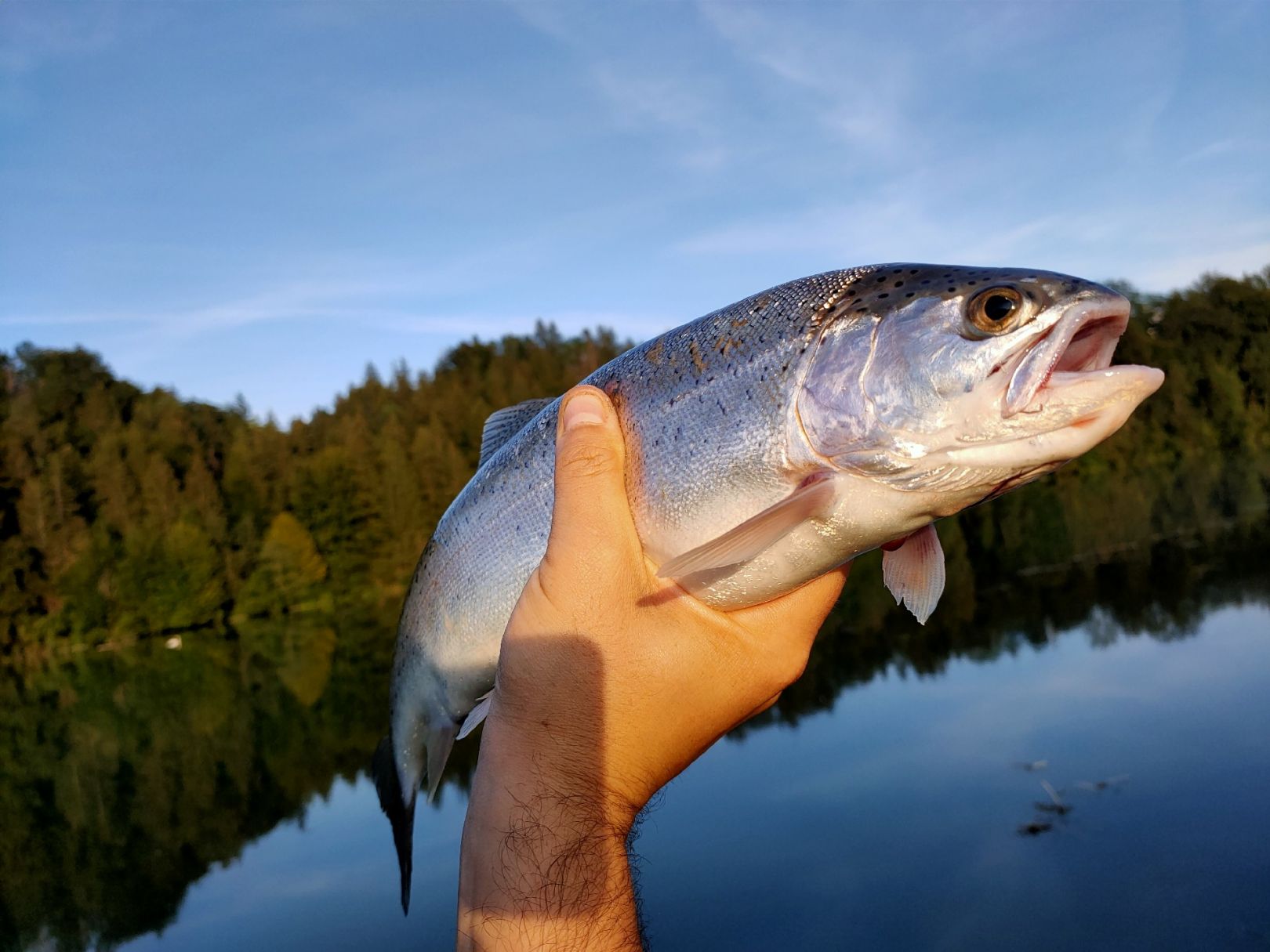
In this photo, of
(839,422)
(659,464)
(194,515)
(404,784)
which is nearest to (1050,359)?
(839,422)

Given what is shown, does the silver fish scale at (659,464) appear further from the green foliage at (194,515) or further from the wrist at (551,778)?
the green foliage at (194,515)

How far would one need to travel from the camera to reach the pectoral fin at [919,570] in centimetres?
285

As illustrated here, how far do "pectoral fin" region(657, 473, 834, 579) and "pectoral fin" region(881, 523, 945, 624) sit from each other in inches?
17.7

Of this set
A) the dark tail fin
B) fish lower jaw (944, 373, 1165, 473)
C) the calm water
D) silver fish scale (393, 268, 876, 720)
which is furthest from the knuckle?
→ the calm water

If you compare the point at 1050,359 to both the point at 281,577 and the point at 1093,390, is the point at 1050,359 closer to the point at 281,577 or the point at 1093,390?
the point at 1093,390

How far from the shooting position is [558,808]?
2.58 m

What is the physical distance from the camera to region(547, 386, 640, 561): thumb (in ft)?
8.73

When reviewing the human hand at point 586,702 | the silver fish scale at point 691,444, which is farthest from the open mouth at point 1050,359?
the human hand at point 586,702

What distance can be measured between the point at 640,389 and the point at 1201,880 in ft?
55.2

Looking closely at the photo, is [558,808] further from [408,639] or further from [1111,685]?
[1111,685]

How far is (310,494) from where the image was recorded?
220ft

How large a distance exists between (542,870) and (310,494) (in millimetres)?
69070

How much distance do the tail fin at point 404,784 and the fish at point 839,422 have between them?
46cm

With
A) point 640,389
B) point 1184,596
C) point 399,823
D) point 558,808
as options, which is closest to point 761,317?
point 640,389
